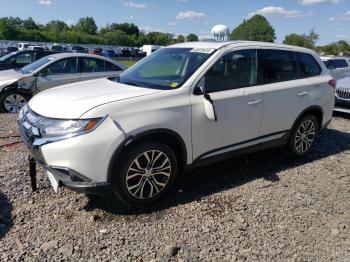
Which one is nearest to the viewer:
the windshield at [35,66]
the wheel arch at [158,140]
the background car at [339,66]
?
the wheel arch at [158,140]

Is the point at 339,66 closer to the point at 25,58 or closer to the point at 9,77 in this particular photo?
the point at 25,58

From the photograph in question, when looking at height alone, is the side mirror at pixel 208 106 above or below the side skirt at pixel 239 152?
above

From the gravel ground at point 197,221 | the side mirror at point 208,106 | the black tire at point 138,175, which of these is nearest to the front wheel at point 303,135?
the gravel ground at point 197,221

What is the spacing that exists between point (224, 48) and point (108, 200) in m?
2.36

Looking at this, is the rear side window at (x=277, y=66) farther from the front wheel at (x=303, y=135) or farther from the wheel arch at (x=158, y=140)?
the wheel arch at (x=158, y=140)

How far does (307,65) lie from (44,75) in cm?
639

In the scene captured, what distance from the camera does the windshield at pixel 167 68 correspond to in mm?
4586

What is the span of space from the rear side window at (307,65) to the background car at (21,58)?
29.5 ft

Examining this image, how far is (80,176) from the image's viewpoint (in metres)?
3.76

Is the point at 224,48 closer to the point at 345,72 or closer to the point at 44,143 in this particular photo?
the point at 44,143

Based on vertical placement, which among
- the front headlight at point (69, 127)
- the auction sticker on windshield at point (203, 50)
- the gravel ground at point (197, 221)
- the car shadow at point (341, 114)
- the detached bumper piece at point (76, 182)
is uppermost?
the auction sticker on windshield at point (203, 50)

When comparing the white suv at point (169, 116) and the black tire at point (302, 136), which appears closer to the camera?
the white suv at point (169, 116)

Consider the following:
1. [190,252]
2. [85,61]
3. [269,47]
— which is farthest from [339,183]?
[85,61]

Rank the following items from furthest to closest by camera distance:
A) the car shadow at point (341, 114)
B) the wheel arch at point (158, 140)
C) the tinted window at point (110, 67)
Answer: the tinted window at point (110, 67) → the car shadow at point (341, 114) → the wheel arch at point (158, 140)
